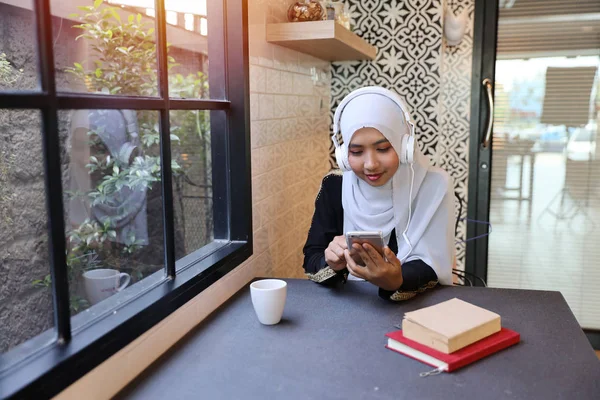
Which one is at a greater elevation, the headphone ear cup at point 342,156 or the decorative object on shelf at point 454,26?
the decorative object on shelf at point 454,26

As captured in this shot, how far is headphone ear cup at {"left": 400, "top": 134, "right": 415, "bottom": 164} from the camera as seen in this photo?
1.65 m

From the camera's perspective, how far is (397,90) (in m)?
3.01

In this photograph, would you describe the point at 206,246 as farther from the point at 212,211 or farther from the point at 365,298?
the point at 365,298

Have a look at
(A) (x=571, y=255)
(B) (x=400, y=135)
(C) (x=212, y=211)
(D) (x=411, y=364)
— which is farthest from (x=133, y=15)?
(A) (x=571, y=255)

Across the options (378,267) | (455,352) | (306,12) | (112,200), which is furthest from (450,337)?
(306,12)

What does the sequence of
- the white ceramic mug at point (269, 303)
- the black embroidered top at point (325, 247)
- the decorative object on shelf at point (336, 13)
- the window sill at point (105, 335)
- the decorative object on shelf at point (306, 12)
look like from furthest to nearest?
the decorative object on shelf at point (336, 13)
the decorative object on shelf at point (306, 12)
the black embroidered top at point (325, 247)
the white ceramic mug at point (269, 303)
the window sill at point (105, 335)

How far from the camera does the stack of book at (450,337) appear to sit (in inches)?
44.7

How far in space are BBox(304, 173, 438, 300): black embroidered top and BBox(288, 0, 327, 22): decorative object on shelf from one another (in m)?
0.60

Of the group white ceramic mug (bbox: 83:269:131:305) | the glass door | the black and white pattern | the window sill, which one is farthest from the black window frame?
the glass door

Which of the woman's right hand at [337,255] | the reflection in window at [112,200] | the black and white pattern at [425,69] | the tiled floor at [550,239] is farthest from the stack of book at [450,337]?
→ the tiled floor at [550,239]

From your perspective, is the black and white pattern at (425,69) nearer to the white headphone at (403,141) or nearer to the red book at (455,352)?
the white headphone at (403,141)

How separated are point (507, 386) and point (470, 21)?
2314 millimetres

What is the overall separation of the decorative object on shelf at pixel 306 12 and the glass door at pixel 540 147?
1.20 m

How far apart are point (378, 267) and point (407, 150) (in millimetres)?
402
